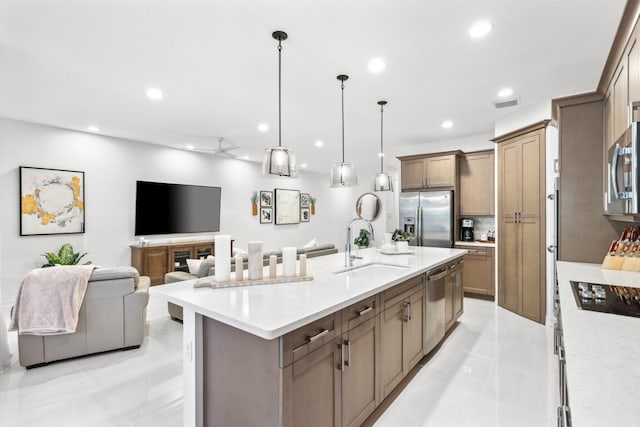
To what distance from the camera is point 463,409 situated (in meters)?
2.12

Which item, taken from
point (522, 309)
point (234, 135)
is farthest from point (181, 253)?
point (522, 309)

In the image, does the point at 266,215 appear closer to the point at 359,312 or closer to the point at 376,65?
the point at 376,65

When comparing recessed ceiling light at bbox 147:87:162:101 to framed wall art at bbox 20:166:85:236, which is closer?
recessed ceiling light at bbox 147:87:162:101

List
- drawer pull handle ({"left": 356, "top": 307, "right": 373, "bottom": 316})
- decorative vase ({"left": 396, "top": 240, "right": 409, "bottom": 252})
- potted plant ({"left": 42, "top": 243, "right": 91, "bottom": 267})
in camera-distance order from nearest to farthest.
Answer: drawer pull handle ({"left": 356, "top": 307, "right": 373, "bottom": 316}), decorative vase ({"left": 396, "top": 240, "right": 409, "bottom": 252}), potted plant ({"left": 42, "top": 243, "right": 91, "bottom": 267})

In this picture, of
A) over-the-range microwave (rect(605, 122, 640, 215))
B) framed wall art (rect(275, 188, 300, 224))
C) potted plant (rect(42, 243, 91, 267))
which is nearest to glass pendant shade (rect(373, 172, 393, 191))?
over-the-range microwave (rect(605, 122, 640, 215))

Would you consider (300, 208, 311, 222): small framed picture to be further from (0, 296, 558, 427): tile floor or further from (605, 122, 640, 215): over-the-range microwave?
(605, 122, 640, 215): over-the-range microwave

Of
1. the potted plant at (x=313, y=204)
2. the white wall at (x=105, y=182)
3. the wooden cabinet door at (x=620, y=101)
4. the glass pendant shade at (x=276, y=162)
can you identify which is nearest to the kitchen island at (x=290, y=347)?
the glass pendant shade at (x=276, y=162)

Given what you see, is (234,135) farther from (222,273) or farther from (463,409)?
(463,409)

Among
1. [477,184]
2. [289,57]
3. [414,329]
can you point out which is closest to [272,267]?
[414,329]

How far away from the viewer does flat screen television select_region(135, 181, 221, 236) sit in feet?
17.7

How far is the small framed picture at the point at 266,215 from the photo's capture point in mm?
7461

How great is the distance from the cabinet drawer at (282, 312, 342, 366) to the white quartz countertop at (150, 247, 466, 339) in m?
0.06

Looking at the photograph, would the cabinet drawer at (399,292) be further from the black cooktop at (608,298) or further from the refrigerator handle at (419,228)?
the refrigerator handle at (419,228)

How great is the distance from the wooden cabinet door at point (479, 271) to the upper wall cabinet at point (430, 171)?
1.14 meters
